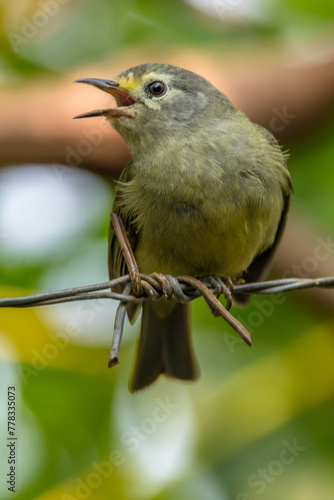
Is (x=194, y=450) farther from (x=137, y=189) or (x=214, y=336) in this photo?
→ (x=137, y=189)

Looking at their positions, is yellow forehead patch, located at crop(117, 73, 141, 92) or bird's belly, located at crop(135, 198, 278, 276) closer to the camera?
bird's belly, located at crop(135, 198, 278, 276)

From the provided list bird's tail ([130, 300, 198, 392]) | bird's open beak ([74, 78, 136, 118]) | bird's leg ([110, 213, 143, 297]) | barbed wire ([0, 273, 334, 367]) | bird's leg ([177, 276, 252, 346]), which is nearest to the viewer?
barbed wire ([0, 273, 334, 367])

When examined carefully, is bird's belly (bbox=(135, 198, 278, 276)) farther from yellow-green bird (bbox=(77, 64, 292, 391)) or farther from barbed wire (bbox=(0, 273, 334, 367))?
barbed wire (bbox=(0, 273, 334, 367))

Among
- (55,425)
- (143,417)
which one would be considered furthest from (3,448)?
(143,417)

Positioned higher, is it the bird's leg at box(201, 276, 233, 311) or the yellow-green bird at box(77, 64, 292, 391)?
the yellow-green bird at box(77, 64, 292, 391)

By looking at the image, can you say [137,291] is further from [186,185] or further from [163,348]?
[163,348]

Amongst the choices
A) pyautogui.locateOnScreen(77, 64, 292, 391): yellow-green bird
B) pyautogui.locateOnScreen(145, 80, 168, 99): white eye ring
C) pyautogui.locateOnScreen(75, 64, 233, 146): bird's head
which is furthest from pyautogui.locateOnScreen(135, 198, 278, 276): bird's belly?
pyautogui.locateOnScreen(145, 80, 168, 99): white eye ring

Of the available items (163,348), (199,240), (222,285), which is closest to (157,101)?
(199,240)

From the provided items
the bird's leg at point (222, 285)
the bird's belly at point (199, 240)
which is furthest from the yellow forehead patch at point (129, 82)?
the bird's leg at point (222, 285)
